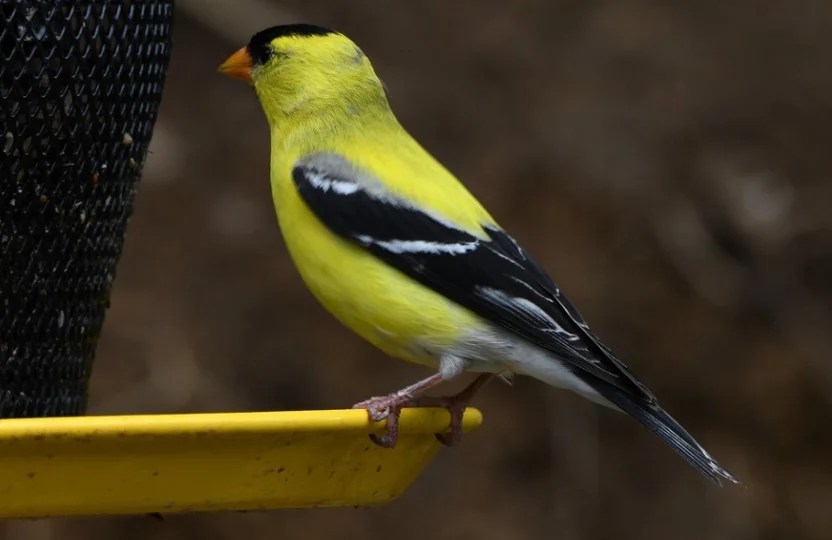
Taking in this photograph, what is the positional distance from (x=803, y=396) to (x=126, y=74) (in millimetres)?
4570

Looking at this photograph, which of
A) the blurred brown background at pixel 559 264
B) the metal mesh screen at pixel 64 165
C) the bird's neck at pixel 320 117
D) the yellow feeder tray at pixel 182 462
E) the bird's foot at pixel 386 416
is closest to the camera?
the yellow feeder tray at pixel 182 462

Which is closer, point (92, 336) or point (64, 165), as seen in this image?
point (64, 165)

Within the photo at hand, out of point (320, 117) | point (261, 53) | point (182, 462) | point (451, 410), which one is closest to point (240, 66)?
point (261, 53)

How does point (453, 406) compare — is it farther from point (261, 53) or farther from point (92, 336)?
point (261, 53)

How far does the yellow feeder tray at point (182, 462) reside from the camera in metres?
2.15

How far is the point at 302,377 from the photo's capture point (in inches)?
255

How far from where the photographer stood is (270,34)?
3559 millimetres

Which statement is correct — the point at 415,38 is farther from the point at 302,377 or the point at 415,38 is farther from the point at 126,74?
the point at 126,74

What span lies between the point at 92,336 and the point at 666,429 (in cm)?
136

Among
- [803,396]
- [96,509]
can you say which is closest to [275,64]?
[96,509]

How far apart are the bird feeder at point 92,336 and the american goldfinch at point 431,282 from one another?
198mm

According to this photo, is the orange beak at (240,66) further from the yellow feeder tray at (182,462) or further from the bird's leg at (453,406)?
the yellow feeder tray at (182,462)

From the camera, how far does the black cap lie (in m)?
3.55

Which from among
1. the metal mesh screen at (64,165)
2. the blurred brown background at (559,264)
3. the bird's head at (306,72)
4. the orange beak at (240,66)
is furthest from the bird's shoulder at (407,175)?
the blurred brown background at (559,264)
